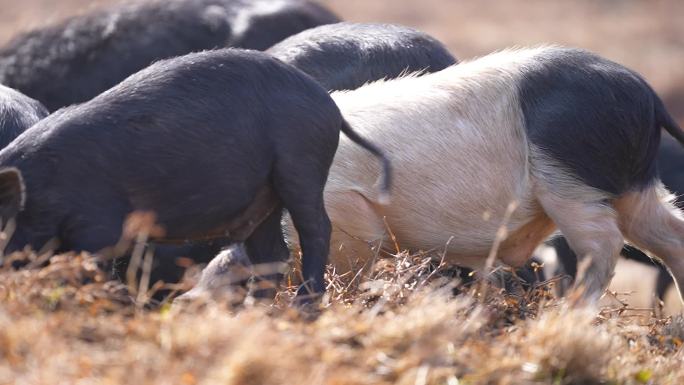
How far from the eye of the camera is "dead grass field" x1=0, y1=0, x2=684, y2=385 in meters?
3.54

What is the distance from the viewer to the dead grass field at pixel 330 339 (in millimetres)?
3541

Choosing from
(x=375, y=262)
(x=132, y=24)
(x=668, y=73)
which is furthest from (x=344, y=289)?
(x=668, y=73)

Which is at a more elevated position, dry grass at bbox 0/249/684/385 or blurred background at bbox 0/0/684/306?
dry grass at bbox 0/249/684/385

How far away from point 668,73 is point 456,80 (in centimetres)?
1353

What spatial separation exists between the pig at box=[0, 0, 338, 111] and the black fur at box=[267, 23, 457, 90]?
1701 mm

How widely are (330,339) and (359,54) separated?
3232 mm

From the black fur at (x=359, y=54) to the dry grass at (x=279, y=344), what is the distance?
232cm

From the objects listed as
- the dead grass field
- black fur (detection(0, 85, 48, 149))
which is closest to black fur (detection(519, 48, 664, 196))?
the dead grass field

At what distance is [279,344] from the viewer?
143 inches

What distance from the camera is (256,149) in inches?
188

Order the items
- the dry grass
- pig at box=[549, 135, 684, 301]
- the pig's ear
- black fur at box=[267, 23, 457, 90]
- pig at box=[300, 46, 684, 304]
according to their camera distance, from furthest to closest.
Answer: pig at box=[549, 135, 684, 301]
black fur at box=[267, 23, 457, 90]
pig at box=[300, 46, 684, 304]
the pig's ear
the dry grass

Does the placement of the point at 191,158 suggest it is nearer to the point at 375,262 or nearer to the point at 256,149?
the point at 256,149

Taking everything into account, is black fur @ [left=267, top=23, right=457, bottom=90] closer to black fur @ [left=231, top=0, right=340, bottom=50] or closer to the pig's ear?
black fur @ [left=231, top=0, right=340, bottom=50]

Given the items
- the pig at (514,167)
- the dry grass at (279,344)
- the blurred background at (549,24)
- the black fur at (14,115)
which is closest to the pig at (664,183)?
the pig at (514,167)
